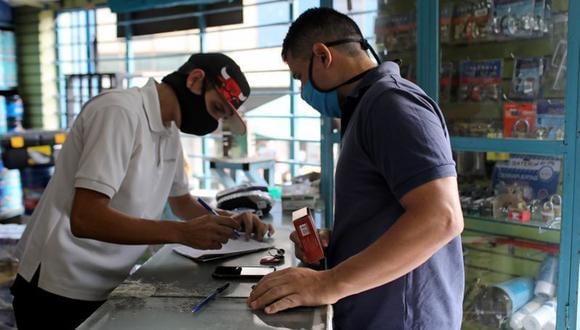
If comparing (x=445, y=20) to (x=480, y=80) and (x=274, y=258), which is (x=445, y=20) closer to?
(x=480, y=80)

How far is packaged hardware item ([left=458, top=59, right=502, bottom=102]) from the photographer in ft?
8.50

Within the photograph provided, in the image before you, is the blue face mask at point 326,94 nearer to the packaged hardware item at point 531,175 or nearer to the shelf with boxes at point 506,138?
the shelf with boxes at point 506,138

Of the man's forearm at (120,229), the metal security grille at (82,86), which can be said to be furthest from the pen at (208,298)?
the metal security grille at (82,86)

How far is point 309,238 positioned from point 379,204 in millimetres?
228

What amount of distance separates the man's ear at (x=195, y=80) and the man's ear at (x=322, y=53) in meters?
0.51

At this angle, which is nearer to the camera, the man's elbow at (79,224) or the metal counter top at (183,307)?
the metal counter top at (183,307)

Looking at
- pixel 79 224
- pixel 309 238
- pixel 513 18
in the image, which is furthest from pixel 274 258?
pixel 513 18

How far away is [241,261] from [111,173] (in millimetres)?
470

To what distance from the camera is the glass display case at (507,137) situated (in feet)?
7.11

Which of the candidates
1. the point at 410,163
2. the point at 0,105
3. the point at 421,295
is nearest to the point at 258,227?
the point at 421,295

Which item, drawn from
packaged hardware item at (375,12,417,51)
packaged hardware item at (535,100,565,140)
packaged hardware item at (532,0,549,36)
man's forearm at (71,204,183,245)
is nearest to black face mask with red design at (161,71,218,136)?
man's forearm at (71,204,183,245)

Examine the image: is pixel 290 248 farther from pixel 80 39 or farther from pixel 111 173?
pixel 80 39

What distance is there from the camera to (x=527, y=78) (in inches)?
96.9

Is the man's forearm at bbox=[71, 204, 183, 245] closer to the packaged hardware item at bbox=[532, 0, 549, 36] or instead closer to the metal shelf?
the metal shelf
